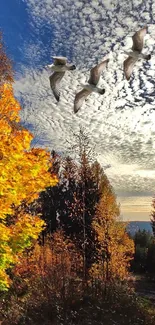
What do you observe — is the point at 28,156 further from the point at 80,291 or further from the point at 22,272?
the point at 22,272

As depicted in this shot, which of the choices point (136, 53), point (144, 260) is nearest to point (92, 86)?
point (136, 53)

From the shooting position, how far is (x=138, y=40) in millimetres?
7117

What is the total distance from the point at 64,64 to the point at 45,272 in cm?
1064

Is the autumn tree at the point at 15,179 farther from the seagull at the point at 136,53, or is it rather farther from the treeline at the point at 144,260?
the treeline at the point at 144,260

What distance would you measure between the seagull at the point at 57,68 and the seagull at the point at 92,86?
42cm

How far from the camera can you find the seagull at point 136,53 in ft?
23.0

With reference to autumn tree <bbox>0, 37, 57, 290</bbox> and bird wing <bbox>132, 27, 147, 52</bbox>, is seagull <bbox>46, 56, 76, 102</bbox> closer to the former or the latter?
bird wing <bbox>132, 27, 147, 52</bbox>

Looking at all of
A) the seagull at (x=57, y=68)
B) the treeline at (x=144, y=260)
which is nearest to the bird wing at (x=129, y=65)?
the seagull at (x=57, y=68)

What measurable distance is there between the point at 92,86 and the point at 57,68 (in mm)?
817

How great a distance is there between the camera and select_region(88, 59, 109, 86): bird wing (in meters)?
6.86

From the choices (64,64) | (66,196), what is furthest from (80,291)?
(66,196)

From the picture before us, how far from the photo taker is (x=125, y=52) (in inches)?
294

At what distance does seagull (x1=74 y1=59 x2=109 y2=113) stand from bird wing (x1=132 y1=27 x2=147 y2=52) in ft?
2.61

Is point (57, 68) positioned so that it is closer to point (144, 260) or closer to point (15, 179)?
point (15, 179)
